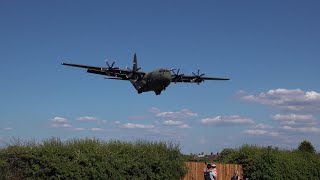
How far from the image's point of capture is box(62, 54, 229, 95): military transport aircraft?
3759 centimetres

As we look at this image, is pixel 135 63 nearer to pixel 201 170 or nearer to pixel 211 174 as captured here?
pixel 201 170

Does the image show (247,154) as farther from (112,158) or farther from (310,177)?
(112,158)

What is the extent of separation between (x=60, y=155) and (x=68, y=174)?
0.79 meters

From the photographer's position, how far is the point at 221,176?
2464cm

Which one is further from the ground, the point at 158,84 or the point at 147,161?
the point at 158,84

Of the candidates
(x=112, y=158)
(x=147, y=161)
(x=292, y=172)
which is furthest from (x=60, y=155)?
(x=292, y=172)

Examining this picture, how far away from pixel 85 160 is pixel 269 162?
41.1ft

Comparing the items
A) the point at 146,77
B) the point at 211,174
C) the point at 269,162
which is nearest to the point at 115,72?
the point at 146,77

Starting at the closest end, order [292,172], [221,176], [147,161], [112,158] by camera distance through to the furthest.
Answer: [112,158]
[147,161]
[221,176]
[292,172]

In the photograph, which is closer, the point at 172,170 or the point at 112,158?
the point at 112,158

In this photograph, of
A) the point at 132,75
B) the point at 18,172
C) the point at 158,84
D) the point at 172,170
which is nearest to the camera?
the point at 18,172

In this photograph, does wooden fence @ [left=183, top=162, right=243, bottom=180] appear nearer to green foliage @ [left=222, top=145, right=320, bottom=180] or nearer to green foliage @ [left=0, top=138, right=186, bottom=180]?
green foliage @ [left=222, top=145, right=320, bottom=180]

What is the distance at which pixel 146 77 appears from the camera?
40719 millimetres

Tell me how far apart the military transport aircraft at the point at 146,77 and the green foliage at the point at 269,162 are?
12026 millimetres
